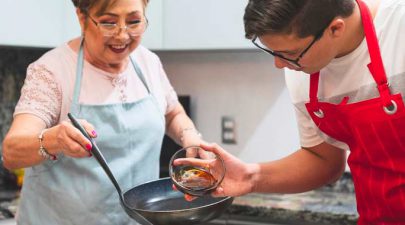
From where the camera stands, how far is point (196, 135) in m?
1.64

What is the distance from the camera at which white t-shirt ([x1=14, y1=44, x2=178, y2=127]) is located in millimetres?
1370

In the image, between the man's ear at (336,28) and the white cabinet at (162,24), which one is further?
the white cabinet at (162,24)

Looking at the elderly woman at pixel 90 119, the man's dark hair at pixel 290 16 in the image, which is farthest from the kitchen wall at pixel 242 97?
the man's dark hair at pixel 290 16

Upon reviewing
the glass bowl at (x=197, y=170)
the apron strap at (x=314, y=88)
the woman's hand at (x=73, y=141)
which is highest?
the apron strap at (x=314, y=88)

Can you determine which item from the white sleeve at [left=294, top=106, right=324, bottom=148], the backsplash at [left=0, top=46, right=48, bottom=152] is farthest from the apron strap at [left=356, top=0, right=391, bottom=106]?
the backsplash at [left=0, top=46, right=48, bottom=152]

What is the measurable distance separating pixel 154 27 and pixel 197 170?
3.88ft

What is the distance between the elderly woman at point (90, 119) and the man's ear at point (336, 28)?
1.79 ft

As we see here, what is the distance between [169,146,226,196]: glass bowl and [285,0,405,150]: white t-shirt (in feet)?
0.92

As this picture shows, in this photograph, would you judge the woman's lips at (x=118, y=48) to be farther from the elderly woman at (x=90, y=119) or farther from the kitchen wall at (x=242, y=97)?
the kitchen wall at (x=242, y=97)

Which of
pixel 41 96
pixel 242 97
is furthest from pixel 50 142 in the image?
pixel 242 97

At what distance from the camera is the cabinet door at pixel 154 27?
2.35 m

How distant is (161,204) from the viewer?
1.47 metres

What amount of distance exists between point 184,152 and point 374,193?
0.48 metres

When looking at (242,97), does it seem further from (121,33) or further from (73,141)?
(73,141)
